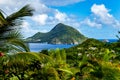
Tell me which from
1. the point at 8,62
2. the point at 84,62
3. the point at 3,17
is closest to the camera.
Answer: the point at 8,62

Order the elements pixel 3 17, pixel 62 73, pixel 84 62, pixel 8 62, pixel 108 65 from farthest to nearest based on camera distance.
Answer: pixel 84 62 < pixel 108 65 < pixel 62 73 < pixel 3 17 < pixel 8 62

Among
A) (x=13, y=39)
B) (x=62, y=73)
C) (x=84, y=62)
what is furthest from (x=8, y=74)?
(x=84, y=62)

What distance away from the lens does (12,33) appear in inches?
539

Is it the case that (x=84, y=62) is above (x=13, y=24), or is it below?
below

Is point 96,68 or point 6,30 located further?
point 96,68

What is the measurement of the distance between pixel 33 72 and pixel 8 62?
1.10m

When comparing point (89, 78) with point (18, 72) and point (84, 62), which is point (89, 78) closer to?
point (84, 62)

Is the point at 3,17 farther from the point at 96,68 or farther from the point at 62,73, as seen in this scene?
the point at 96,68

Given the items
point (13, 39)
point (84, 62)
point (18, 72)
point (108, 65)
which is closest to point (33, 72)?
point (18, 72)

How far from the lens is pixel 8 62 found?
12.4m

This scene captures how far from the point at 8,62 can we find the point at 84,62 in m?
5.92

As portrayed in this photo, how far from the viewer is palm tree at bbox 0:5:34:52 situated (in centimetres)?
1340

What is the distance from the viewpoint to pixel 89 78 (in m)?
16.2

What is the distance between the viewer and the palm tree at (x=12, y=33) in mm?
13401
